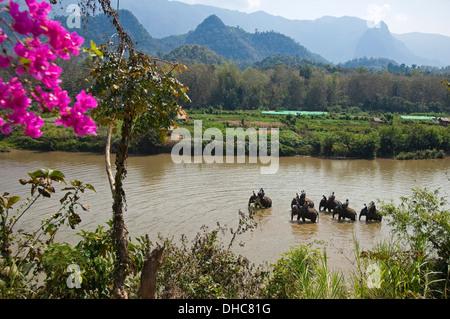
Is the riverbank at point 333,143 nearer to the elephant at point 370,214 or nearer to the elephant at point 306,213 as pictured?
the elephant at point 370,214

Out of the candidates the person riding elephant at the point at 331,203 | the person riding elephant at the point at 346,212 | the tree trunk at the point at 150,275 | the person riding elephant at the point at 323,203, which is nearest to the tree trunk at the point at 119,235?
the tree trunk at the point at 150,275

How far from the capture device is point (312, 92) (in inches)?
2286

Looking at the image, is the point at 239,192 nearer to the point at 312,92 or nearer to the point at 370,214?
the point at 370,214

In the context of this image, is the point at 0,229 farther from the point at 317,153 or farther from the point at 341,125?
the point at 341,125

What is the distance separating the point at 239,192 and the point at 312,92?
1778 inches

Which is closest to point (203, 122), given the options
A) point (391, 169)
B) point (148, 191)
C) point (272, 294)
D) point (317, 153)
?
point (317, 153)

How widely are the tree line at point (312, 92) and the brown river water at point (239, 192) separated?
92.0ft

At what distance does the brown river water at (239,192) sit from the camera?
1121 centimetres

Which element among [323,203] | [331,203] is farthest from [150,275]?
[323,203]

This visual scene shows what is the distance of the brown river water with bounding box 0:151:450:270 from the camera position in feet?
36.8

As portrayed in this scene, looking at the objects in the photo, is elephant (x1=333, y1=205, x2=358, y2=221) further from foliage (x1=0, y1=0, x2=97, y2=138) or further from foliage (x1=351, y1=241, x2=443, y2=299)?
foliage (x1=0, y1=0, x2=97, y2=138)

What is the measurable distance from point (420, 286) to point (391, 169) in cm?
2210

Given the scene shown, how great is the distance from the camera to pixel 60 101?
2.29 metres

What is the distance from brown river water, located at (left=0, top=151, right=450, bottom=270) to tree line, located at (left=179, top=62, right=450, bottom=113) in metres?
28.1
